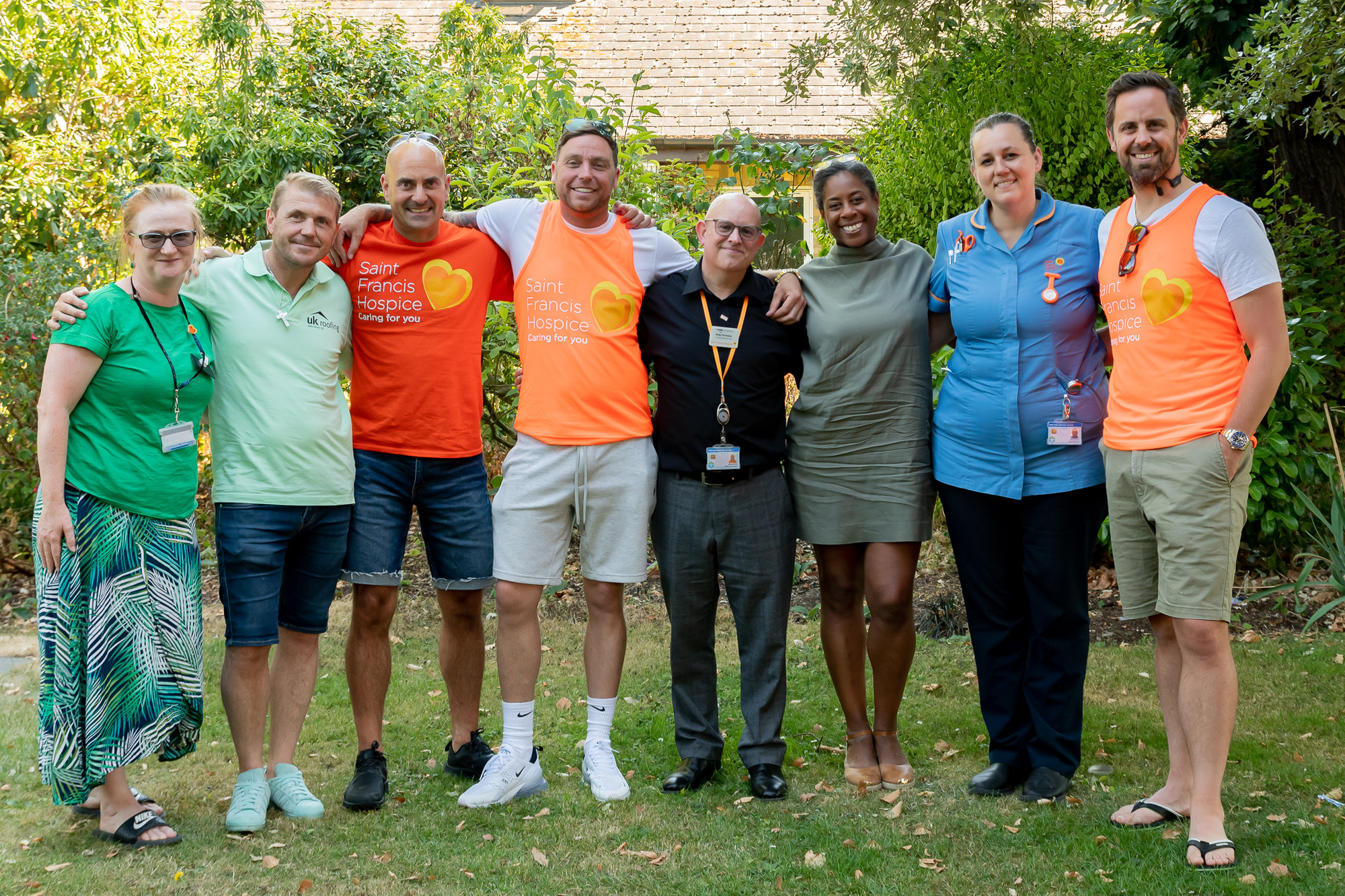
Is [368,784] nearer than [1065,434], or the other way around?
[1065,434]

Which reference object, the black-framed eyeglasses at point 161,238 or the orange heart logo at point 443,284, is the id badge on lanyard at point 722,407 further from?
the black-framed eyeglasses at point 161,238

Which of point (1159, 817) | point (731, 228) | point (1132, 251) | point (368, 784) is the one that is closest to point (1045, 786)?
point (1159, 817)

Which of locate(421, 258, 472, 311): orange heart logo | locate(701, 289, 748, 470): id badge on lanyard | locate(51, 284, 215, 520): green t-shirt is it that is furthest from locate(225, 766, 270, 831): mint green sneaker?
locate(701, 289, 748, 470): id badge on lanyard

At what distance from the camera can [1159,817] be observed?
3.77 meters

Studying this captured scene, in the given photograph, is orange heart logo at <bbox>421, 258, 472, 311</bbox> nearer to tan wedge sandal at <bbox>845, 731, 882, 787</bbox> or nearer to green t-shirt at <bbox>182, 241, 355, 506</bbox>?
green t-shirt at <bbox>182, 241, 355, 506</bbox>

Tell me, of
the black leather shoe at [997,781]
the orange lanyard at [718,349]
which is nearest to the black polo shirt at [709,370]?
the orange lanyard at [718,349]

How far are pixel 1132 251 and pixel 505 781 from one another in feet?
9.55

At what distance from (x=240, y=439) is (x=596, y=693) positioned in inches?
63.8

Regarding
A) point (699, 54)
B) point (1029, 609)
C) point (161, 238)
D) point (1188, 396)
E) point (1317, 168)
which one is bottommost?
point (1029, 609)

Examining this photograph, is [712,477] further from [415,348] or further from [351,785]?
[351,785]

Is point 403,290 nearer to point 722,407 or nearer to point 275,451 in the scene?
point 275,451

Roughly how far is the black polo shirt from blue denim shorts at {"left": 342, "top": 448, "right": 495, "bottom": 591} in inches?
29.3

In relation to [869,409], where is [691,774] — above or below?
below

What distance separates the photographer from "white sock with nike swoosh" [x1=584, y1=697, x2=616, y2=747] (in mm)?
4281
